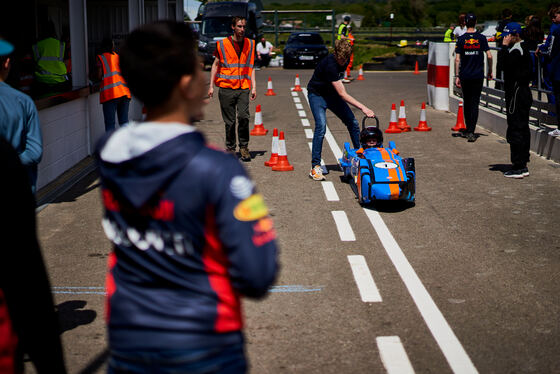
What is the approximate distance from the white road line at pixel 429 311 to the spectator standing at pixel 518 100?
3.64 meters

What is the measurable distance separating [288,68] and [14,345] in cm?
3287

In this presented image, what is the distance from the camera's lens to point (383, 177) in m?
8.97

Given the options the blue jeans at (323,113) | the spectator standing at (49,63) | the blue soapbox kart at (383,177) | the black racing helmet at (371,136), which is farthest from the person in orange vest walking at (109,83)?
the blue soapbox kart at (383,177)

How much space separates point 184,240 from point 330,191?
8.02m

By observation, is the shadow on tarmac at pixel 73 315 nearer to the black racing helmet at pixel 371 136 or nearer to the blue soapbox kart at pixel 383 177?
the blue soapbox kart at pixel 383 177

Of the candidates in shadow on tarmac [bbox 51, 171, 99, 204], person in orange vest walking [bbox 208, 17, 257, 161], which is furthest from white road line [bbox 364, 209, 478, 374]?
person in orange vest walking [bbox 208, 17, 257, 161]

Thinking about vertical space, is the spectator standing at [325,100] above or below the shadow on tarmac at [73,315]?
above

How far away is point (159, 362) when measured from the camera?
228 centimetres

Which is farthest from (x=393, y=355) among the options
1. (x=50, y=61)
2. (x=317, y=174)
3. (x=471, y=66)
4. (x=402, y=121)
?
(x=402, y=121)

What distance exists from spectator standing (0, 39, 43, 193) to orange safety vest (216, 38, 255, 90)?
24.5 feet

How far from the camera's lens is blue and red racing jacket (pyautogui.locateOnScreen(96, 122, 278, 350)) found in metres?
2.23

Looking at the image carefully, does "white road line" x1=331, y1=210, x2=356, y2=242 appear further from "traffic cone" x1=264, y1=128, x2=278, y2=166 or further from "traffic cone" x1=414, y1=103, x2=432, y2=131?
"traffic cone" x1=414, y1=103, x2=432, y2=131

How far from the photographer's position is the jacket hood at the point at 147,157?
225 cm

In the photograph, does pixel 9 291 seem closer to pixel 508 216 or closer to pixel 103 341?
pixel 103 341
